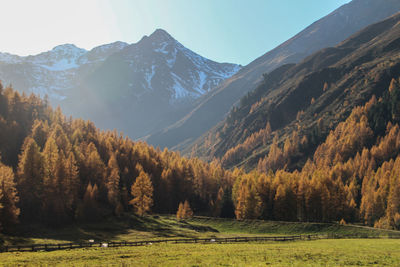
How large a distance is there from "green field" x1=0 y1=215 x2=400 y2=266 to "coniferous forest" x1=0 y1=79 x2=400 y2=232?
942cm

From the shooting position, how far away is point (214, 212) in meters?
137

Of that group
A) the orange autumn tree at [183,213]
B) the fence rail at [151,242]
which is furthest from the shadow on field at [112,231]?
the fence rail at [151,242]

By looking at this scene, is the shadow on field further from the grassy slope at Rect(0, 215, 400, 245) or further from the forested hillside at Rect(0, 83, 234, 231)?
the forested hillside at Rect(0, 83, 234, 231)

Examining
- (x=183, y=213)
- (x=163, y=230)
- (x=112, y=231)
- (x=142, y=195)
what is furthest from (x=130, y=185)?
(x=112, y=231)

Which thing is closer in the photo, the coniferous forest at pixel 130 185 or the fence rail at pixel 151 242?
the fence rail at pixel 151 242

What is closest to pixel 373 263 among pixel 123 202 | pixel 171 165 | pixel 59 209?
pixel 59 209

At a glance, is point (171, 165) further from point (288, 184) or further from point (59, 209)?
point (59, 209)

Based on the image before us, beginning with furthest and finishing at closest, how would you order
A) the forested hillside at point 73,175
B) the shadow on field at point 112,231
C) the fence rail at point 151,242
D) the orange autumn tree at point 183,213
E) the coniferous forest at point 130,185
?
the orange autumn tree at point 183,213 < the coniferous forest at point 130,185 < the forested hillside at point 73,175 < the shadow on field at point 112,231 < the fence rail at point 151,242

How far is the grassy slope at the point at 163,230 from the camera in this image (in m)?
72.2

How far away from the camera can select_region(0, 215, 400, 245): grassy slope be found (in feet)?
237

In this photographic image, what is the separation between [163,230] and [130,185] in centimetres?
5010

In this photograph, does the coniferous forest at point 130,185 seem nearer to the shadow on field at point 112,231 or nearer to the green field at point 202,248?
the shadow on field at point 112,231

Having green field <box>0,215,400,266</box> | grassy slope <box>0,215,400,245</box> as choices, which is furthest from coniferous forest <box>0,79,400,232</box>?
green field <box>0,215,400,266</box>

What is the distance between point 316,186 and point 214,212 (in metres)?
46.6
